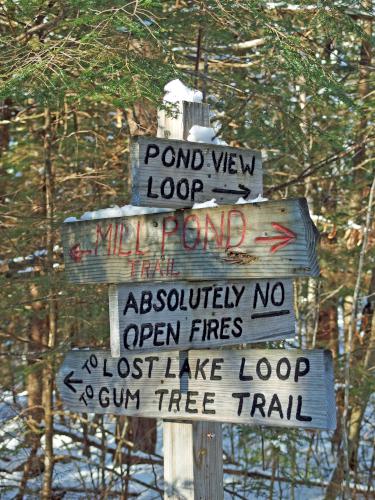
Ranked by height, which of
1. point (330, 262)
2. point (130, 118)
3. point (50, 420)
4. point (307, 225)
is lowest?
point (50, 420)

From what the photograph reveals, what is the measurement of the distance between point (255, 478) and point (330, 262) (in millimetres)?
2671

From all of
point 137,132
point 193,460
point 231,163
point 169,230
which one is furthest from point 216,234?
point 137,132

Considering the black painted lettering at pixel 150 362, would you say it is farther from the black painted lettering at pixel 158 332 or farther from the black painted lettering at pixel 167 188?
the black painted lettering at pixel 167 188

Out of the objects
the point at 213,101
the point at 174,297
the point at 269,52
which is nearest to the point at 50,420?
the point at 213,101

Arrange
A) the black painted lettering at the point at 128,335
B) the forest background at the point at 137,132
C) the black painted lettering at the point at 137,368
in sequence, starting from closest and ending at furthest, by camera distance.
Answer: the black painted lettering at the point at 128,335 < the black painted lettering at the point at 137,368 < the forest background at the point at 137,132

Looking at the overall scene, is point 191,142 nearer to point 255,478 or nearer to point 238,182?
point 238,182

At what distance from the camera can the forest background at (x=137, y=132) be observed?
209 inches

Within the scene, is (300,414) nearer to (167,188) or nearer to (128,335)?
(128,335)

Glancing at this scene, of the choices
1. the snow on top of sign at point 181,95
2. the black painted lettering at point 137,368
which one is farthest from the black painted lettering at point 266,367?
the snow on top of sign at point 181,95

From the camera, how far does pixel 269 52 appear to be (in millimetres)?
7246

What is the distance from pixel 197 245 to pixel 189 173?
13.6 inches

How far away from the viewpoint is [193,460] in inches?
132

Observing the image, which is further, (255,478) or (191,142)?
(255,478)

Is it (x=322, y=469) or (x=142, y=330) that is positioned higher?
(x=142, y=330)
